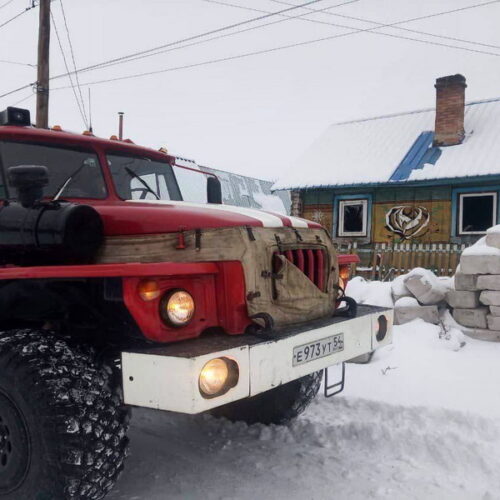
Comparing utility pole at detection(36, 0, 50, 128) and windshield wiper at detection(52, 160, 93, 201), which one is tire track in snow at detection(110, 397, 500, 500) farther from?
utility pole at detection(36, 0, 50, 128)

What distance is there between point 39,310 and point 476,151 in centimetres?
1230

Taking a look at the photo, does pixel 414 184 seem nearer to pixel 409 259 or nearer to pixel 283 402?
pixel 409 259

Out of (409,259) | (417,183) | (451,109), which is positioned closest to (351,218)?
(417,183)

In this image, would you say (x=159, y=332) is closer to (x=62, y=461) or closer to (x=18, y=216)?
(x=62, y=461)

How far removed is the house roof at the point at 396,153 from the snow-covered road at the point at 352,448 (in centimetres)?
875

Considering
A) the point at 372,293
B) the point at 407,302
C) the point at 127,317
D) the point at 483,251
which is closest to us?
the point at 127,317

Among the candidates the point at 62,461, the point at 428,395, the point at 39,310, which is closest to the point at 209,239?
the point at 39,310

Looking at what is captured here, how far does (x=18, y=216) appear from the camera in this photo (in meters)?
2.95

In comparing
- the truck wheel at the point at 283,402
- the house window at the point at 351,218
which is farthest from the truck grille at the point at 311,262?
the house window at the point at 351,218

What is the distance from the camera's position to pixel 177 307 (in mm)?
2709

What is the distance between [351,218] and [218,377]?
13095mm

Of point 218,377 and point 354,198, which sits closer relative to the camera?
point 218,377

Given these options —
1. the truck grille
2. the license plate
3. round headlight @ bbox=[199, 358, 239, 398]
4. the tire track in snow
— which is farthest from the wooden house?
round headlight @ bbox=[199, 358, 239, 398]

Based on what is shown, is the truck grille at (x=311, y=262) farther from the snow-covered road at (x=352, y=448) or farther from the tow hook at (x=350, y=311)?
the snow-covered road at (x=352, y=448)
